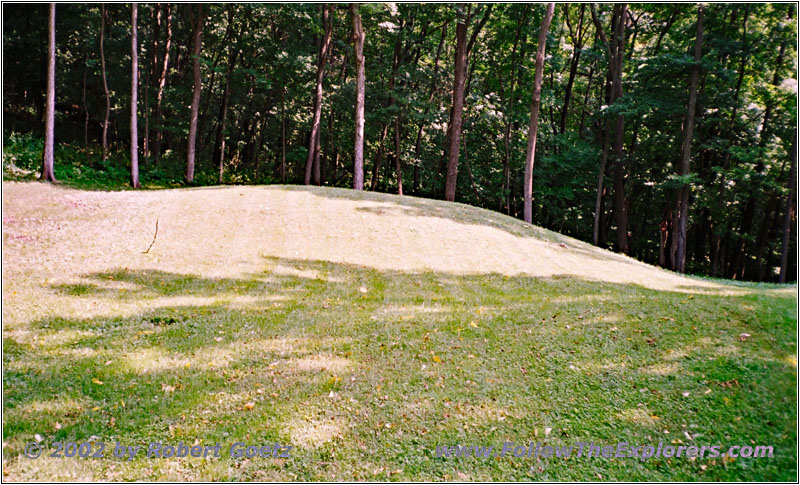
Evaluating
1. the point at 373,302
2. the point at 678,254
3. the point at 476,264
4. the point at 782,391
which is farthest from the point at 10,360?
the point at 678,254

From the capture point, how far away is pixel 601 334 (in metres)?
6.18

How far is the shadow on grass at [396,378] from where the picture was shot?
12.5ft

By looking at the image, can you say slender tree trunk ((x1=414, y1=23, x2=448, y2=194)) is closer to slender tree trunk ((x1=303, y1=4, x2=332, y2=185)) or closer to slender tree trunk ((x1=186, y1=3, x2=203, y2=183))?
slender tree trunk ((x1=303, y1=4, x2=332, y2=185))

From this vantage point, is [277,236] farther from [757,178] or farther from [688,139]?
[757,178]

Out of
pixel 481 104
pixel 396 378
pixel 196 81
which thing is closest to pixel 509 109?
pixel 481 104

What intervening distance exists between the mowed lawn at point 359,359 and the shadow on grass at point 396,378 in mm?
23

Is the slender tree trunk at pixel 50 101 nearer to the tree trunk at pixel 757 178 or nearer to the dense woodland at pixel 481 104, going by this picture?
the dense woodland at pixel 481 104

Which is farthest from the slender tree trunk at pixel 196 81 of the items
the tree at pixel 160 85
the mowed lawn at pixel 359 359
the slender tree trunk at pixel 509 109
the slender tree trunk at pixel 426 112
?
the slender tree trunk at pixel 509 109

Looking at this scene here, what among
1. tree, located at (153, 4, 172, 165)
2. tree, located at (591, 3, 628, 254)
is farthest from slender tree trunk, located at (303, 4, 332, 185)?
tree, located at (591, 3, 628, 254)

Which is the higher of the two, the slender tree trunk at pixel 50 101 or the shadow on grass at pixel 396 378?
the slender tree trunk at pixel 50 101

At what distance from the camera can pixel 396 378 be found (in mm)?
4879

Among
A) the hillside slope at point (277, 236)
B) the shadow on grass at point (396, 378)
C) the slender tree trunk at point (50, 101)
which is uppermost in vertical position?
the slender tree trunk at point (50, 101)

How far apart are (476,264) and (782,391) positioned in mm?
5621

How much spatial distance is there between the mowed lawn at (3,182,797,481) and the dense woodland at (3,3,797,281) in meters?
10.1
